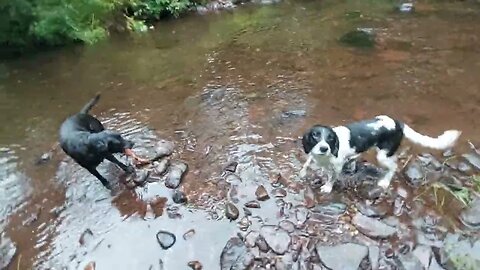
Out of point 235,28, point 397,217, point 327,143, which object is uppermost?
point 327,143

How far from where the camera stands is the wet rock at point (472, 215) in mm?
5625

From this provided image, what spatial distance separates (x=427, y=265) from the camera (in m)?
5.18

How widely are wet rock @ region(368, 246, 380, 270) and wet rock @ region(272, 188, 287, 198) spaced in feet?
4.20

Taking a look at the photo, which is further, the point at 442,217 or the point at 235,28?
the point at 235,28

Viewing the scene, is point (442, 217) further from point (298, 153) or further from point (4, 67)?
point (4, 67)

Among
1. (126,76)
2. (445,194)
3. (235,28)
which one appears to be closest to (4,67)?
(126,76)

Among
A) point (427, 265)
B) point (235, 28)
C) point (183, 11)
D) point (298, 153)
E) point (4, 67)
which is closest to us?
point (427, 265)

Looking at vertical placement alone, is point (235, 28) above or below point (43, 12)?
below

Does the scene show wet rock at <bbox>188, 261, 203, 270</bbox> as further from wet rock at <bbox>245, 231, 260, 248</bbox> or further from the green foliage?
the green foliage

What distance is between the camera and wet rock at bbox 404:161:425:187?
631 centimetres

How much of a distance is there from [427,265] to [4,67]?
971 centimetres

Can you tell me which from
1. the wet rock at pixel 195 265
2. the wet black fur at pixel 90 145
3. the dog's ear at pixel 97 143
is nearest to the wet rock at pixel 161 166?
the wet black fur at pixel 90 145

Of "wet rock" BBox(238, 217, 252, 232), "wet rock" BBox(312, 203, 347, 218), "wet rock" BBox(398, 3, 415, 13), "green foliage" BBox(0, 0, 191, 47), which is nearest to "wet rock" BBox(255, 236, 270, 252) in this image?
"wet rock" BBox(238, 217, 252, 232)

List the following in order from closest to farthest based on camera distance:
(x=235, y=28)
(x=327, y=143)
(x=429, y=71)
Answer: (x=327, y=143) → (x=429, y=71) → (x=235, y=28)
